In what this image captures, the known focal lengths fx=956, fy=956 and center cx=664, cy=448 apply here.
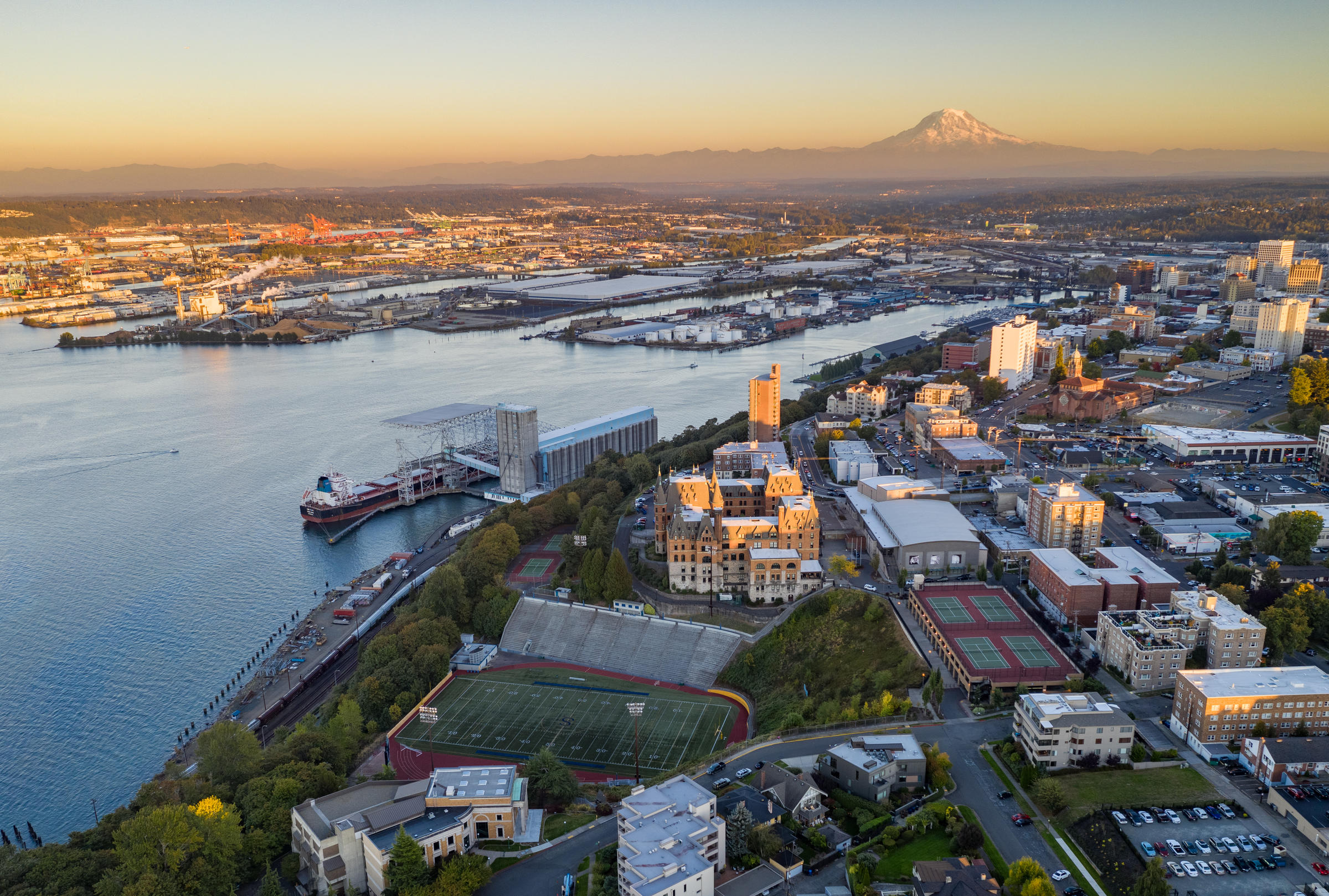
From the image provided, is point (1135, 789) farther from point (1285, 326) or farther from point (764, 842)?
point (1285, 326)

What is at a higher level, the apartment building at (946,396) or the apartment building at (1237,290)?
the apartment building at (1237,290)

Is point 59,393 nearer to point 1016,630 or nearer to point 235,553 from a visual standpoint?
point 235,553

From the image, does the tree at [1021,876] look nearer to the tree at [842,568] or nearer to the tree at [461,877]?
the tree at [461,877]

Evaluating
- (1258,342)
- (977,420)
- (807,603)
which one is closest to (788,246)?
(1258,342)

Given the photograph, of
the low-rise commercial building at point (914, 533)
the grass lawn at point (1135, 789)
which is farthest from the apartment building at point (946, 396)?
the grass lawn at point (1135, 789)

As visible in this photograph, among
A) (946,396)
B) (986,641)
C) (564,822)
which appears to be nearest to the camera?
(564,822)

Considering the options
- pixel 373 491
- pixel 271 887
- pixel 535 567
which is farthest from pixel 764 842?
pixel 373 491
